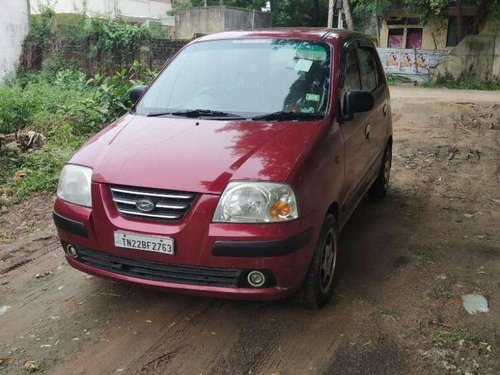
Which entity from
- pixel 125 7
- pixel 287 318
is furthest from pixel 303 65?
pixel 125 7

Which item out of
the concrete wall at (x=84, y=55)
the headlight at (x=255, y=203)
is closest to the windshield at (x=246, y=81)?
the headlight at (x=255, y=203)

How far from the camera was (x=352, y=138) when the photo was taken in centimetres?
410

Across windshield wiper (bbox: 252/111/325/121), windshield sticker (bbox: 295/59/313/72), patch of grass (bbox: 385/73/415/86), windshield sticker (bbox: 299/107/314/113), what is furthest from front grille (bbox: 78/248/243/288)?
patch of grass (bbox: 385/73/415/86)

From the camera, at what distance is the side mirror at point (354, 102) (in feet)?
12.8

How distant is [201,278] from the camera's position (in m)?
3.04

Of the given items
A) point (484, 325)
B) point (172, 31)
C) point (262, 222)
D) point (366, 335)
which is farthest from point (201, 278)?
point (172, 31)

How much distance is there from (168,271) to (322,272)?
1042mm

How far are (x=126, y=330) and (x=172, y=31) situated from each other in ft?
68.3

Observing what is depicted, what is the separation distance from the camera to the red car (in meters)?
2.95

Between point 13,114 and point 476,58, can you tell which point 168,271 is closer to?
point 13,114

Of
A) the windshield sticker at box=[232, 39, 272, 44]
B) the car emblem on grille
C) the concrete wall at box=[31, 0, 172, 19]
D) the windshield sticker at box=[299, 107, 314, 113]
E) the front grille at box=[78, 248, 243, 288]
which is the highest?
the concrete wall at box=[31, 0, 172, 19]

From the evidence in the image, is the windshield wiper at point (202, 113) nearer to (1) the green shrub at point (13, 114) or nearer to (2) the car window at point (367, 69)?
(2) the car window at point (367, 69)

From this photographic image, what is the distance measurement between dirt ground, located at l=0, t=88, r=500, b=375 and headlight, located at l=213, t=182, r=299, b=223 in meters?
0.79

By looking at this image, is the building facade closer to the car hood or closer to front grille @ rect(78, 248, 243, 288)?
the car hood
